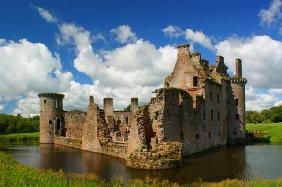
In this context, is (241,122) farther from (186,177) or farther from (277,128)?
(186,177)

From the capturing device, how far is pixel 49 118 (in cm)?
5916

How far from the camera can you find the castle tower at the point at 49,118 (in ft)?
194

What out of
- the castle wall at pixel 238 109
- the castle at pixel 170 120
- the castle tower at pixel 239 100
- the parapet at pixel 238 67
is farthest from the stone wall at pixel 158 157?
the parapet at pixel 238 67

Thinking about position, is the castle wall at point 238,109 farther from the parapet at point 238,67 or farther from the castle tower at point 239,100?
the parapet at point 238,67

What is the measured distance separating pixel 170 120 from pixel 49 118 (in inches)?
1207

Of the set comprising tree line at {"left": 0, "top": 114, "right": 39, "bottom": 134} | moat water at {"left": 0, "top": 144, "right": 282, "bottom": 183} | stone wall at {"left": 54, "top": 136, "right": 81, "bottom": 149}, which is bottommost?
moat water at {"left": 0, "top": 144, "right": 282, "bottom": 183}

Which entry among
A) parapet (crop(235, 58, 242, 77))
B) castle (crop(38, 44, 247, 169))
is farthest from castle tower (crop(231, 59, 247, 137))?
parapet (crop(235, 58, 242, 77))

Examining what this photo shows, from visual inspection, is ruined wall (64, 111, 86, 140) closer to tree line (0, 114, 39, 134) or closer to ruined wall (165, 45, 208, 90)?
ruined wall (165, 45, 208, 90)

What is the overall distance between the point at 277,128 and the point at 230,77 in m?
15.1

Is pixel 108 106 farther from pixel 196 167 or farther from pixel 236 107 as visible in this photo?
pixel 196 167

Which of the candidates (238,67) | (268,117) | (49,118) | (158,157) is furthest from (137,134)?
(268,117)

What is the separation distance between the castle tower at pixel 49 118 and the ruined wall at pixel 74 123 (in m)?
0.97

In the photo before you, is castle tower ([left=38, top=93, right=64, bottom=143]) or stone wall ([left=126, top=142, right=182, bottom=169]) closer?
stone wall ([left=126, top=142, right=182, bottom=169])

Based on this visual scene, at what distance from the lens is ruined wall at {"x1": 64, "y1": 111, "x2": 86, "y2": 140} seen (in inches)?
2281
